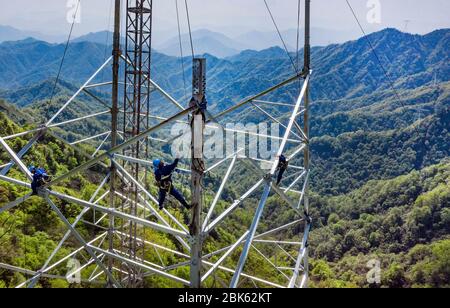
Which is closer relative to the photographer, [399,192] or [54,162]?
[54,162]

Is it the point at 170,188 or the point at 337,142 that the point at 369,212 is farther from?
the point at 170,188

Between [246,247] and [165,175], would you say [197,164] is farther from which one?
[246,247]

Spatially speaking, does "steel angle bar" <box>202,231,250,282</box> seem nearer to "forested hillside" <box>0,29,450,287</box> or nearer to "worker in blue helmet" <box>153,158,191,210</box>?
"worker in blue helmet" <box>153,158,191,210</box>

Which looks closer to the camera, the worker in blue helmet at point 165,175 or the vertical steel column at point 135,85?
the worker in blue helmet at point 165,175

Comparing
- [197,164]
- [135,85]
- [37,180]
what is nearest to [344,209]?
[135,85]

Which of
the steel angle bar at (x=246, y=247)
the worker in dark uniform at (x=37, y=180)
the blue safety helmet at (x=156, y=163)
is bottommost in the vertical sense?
the steel angle bar at (x=246, y=247)

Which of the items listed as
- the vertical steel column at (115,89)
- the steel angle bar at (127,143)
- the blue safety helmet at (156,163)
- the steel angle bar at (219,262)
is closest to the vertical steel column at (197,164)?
the steel angle bar at (127,143)

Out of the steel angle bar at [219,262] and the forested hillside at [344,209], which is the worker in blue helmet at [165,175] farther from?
the forested hillside at [344,209]

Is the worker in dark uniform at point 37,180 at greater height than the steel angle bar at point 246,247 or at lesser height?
greater

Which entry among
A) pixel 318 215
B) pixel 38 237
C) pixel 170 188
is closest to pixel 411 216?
pixel 318 215
